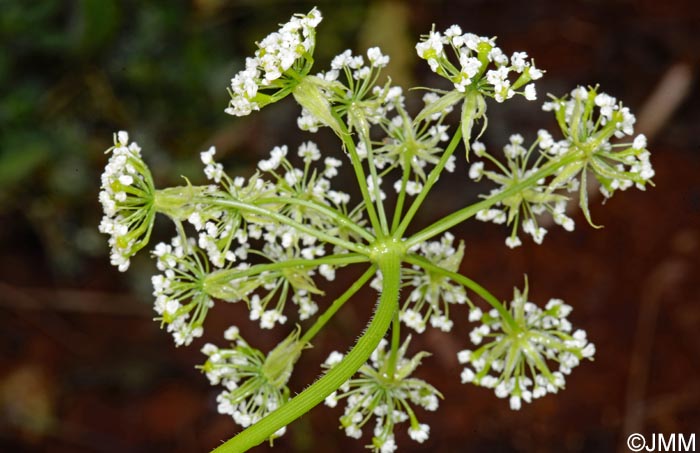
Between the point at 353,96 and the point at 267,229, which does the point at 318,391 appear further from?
the point at 353,96

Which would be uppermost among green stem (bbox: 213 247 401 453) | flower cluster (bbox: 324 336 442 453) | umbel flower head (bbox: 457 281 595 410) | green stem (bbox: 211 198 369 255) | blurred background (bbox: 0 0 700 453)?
blurred background (bbox: 0 0 700 453)

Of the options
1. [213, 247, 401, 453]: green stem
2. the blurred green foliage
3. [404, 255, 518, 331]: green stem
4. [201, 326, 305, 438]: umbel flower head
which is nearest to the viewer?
[213, 247, 401, 453]: green stem

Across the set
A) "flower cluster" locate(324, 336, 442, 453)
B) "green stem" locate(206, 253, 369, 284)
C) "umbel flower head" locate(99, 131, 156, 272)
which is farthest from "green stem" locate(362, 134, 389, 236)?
"umbel flower head" locate(99, 131, 156, 272)

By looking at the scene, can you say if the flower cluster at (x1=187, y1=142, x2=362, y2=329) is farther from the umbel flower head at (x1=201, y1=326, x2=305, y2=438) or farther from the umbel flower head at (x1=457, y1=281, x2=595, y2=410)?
the umbel flower head at (x1=457, y1=281, x2=595, y2=410)

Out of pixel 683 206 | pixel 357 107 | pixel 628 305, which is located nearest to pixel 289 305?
pixel 628 305

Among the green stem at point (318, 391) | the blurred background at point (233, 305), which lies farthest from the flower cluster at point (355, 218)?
the blurred background at point (233, 305)

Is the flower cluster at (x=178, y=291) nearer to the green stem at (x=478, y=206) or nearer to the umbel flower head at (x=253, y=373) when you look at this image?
the umbel flower head at (x=253, y=373)

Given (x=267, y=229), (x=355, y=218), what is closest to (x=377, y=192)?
(x=355, y=218)
